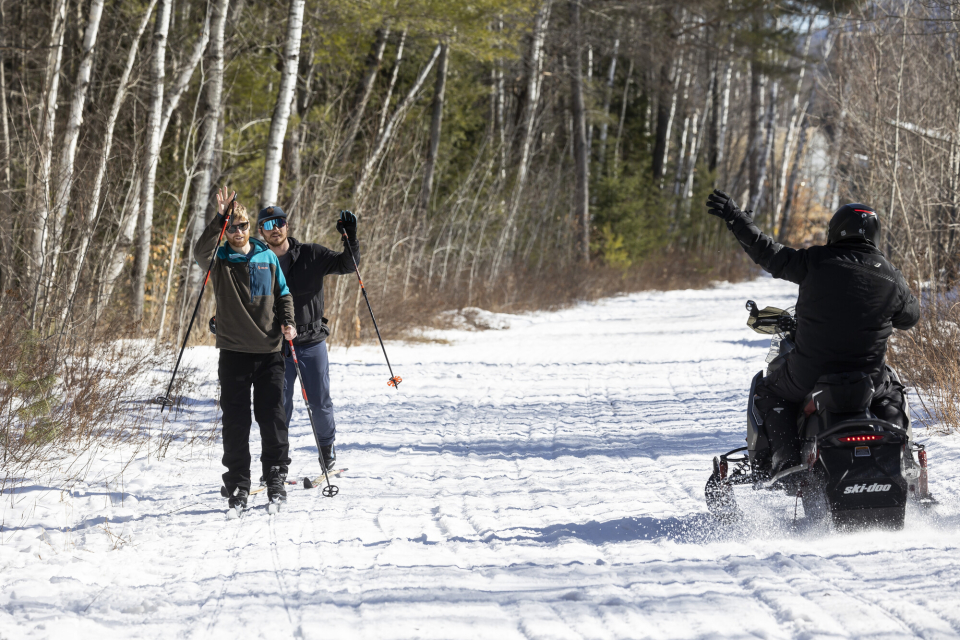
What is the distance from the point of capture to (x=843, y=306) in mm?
4746

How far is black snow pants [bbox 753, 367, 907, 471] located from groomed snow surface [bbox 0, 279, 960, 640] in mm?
408

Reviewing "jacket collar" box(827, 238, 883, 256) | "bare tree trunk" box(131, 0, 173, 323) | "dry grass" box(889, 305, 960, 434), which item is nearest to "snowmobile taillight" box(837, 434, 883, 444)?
→ "jacket collar" box(827, 238, 883, 256)

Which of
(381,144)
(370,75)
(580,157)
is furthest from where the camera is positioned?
(580,157)

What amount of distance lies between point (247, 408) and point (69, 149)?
5062 millimetres

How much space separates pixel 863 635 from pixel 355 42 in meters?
16.7

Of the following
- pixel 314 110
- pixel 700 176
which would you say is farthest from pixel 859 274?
pixel 700 176

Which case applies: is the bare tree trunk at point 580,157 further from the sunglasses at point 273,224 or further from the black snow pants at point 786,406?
the black snow pants at point 786,406

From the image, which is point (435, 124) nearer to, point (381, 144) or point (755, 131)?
point (381, 144)

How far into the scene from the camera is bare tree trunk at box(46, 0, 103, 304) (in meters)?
7.79

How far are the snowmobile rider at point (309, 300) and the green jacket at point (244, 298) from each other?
46 centimetres

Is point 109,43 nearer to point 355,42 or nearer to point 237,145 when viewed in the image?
point 237,145

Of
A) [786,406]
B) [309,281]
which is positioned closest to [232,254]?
[309,281]

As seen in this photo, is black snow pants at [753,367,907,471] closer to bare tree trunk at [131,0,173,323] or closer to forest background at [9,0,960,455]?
forest background at [9,0,960,455]

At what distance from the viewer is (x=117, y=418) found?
7.85 metres
